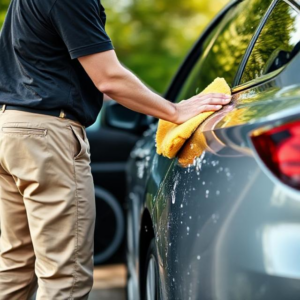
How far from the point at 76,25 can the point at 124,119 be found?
170cm

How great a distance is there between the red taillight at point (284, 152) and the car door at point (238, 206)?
2 centimetres

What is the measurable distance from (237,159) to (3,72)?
1.23m

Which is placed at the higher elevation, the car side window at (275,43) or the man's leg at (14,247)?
the car side window at (275,43)

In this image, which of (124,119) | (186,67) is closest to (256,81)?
(186,67)

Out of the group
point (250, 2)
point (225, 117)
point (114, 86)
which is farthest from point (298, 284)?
point (250, 2)

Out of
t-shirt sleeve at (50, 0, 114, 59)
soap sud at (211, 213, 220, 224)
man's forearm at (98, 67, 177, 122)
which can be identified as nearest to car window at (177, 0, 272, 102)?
man's forearm at (98, 67, 177, 122)

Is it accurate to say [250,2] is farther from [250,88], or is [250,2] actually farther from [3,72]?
[3,72]

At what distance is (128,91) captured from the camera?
99.3 inches

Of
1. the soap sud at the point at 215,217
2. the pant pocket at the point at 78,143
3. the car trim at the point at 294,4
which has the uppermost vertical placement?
the car trim at the point at 294,4

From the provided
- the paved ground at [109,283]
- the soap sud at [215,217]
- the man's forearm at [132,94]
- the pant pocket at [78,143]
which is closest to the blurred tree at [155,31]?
the paved ground at [109,283]

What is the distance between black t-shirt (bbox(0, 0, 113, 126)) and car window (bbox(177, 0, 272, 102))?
1.77ft

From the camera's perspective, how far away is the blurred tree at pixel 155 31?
9.23 metres

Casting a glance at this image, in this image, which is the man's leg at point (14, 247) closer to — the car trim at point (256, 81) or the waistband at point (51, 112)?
the waistband at point (51, 112)

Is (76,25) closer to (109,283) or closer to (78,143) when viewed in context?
(78,143)
